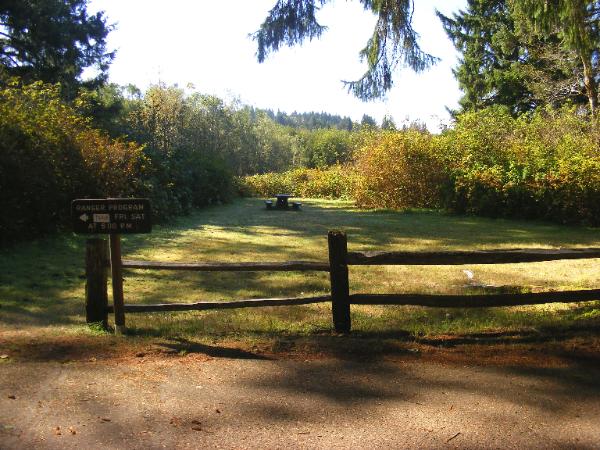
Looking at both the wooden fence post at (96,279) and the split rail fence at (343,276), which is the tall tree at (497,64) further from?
the wooden fence post at (96,279)

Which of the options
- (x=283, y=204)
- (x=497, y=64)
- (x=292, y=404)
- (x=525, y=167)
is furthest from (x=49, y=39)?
(x=497, y=64)

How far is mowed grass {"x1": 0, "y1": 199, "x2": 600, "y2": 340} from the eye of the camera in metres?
7.27

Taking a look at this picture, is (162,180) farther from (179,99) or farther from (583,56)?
(179,99)

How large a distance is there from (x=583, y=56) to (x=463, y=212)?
1460cm

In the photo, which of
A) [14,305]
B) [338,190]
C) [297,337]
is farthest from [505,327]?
[338,190]

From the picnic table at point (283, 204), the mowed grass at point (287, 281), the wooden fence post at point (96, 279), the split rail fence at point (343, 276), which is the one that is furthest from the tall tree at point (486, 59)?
the wooden fence post at point (96, 279)

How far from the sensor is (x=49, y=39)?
84.6 feet

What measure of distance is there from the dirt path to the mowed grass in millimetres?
1361

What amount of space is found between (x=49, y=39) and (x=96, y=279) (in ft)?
75.9

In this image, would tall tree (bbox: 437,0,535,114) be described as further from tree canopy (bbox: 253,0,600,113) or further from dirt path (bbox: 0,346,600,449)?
dirt path (bbox: 0,346,600,449)

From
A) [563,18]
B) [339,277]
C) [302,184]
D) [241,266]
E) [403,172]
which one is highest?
[563,18]

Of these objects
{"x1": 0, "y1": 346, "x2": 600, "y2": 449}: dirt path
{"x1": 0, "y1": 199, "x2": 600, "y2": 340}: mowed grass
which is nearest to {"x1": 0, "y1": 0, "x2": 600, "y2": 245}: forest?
{"x1": 0, "y1": 199, "x2": 600, "y2": 340}: mowed grass

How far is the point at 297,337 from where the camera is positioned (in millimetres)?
6504

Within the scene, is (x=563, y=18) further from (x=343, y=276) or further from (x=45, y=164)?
(x=45, y=164)
